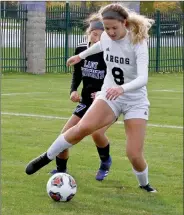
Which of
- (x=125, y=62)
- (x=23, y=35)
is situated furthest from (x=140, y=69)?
(x=23, y=35)

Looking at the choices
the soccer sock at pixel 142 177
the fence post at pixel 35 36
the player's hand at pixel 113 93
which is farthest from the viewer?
the fence post at pixel 35 36

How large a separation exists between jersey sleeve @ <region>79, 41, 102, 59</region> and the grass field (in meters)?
1.55

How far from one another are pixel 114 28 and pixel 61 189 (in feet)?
5.87

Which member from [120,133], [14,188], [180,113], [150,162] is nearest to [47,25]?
[180,113]

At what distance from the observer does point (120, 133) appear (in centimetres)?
1403

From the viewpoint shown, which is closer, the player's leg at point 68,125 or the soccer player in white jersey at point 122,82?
the soccer player in white jersey at point 122,82

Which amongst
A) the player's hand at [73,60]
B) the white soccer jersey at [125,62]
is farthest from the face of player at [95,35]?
the white soccer jersey at [125,62]

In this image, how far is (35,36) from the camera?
97.9 feet

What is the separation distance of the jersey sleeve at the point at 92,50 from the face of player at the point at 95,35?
206 millimetres

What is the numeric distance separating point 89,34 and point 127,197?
200cm

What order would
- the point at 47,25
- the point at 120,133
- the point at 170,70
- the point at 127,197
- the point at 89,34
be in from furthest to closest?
the point at 170,70 → the point at 47,25 → the point at 120,133 → the point at 89,34 → the point at 127,197

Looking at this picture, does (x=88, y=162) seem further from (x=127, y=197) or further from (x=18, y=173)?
(x=127, y=197)

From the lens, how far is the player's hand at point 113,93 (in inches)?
307

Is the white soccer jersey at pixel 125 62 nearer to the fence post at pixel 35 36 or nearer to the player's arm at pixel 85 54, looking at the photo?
the player's arm at pixel 85 54
